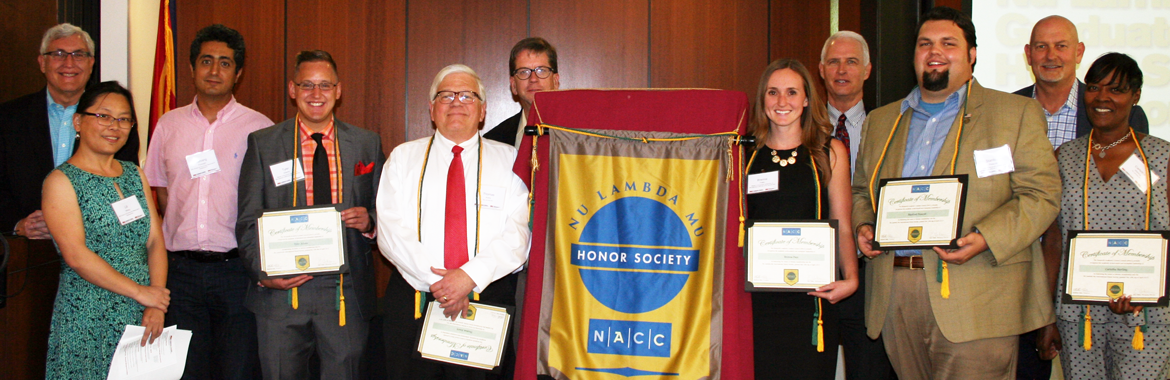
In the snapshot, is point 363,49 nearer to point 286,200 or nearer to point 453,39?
point 453,39

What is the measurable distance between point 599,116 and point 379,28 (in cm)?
314

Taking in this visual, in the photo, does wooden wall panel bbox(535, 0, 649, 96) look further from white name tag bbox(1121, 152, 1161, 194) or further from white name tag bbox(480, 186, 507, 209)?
→ white name tag bbox(1121, 152, 1161, 194)

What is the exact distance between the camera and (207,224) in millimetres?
3197

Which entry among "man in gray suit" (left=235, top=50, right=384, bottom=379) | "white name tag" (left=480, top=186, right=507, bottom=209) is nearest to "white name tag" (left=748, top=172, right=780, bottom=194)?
"white name tag" (left=480, top=186, right=507, bottom=209)

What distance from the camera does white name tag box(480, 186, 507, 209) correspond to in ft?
8.80

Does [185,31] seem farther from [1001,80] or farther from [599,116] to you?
[1001,80]

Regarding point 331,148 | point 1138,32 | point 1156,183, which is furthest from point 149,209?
point 1138,32

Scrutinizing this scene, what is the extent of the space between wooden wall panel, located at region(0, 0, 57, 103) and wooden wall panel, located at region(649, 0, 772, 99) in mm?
3961

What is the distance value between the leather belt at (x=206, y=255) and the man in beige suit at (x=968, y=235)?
2822mm

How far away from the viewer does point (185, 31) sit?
495 cm

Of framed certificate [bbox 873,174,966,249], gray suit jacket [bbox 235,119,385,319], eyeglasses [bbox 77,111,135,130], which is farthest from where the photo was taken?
gray suit jacket [bbox 235,119,385,319]

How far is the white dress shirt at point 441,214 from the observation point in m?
2.58

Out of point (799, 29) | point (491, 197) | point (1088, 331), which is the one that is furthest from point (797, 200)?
point (799, 29)

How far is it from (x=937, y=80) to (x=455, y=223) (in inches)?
76.7
